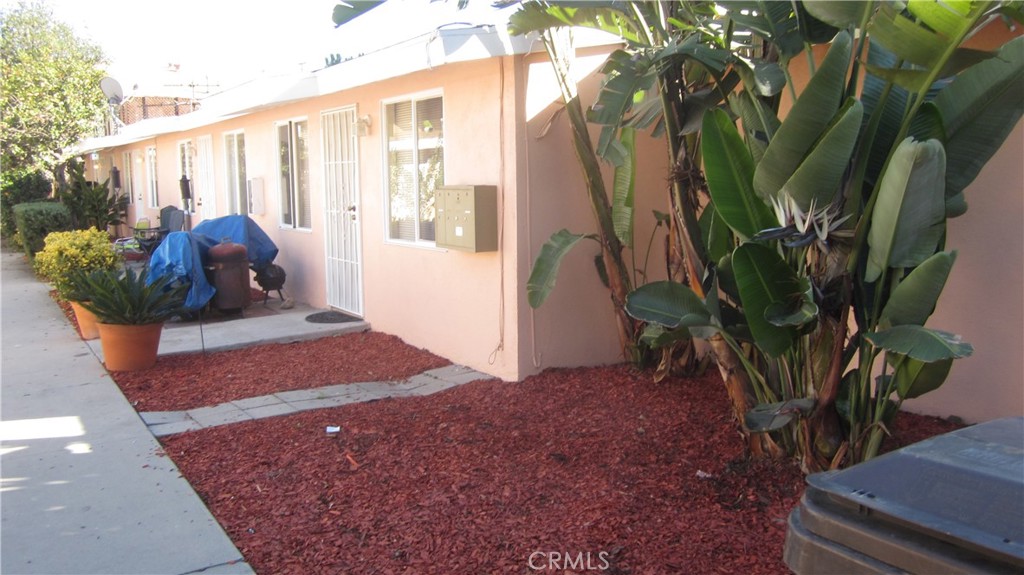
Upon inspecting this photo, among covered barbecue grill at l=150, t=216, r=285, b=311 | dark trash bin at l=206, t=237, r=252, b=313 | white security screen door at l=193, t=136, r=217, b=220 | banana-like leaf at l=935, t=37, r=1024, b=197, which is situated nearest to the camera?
→ banana-like leaf at l=935, t=37, r=1024, b=197

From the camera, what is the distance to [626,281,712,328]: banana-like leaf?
4578mm

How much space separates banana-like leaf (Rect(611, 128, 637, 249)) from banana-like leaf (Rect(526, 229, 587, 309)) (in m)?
0.32

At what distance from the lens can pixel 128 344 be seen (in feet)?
25.7

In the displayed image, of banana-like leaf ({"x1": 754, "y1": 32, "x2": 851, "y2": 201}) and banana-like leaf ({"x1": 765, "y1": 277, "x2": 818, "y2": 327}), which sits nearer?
banana-like leaf ({"x1": 754, "y1": 32, "x2": 851, "y2": 201})

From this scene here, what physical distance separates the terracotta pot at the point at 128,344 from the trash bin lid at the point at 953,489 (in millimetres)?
6982

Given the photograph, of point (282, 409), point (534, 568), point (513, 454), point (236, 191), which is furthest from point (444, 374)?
point (236, 191)

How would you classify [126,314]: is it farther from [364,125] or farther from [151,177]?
[151,177]

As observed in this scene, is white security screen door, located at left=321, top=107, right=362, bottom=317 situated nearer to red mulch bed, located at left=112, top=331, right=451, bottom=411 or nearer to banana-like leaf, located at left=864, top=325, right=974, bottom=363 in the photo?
red mulch bed, located at left=112, top=331, right=451, bottom=411

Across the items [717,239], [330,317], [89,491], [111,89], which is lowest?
[89,491]

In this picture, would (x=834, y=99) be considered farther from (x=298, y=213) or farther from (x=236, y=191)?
(x=236, y=191)

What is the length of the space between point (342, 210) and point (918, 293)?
7.73 meters

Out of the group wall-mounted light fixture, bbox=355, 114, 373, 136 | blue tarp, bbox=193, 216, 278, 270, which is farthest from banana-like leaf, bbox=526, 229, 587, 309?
blue tarp, bbox=193, 216, 278, 270

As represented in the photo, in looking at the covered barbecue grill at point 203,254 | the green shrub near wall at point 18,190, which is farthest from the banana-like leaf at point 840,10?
the green shrub near wall at point 18,190

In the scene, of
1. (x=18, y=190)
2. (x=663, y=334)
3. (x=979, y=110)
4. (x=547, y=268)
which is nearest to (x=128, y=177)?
(x=18, y=190)
